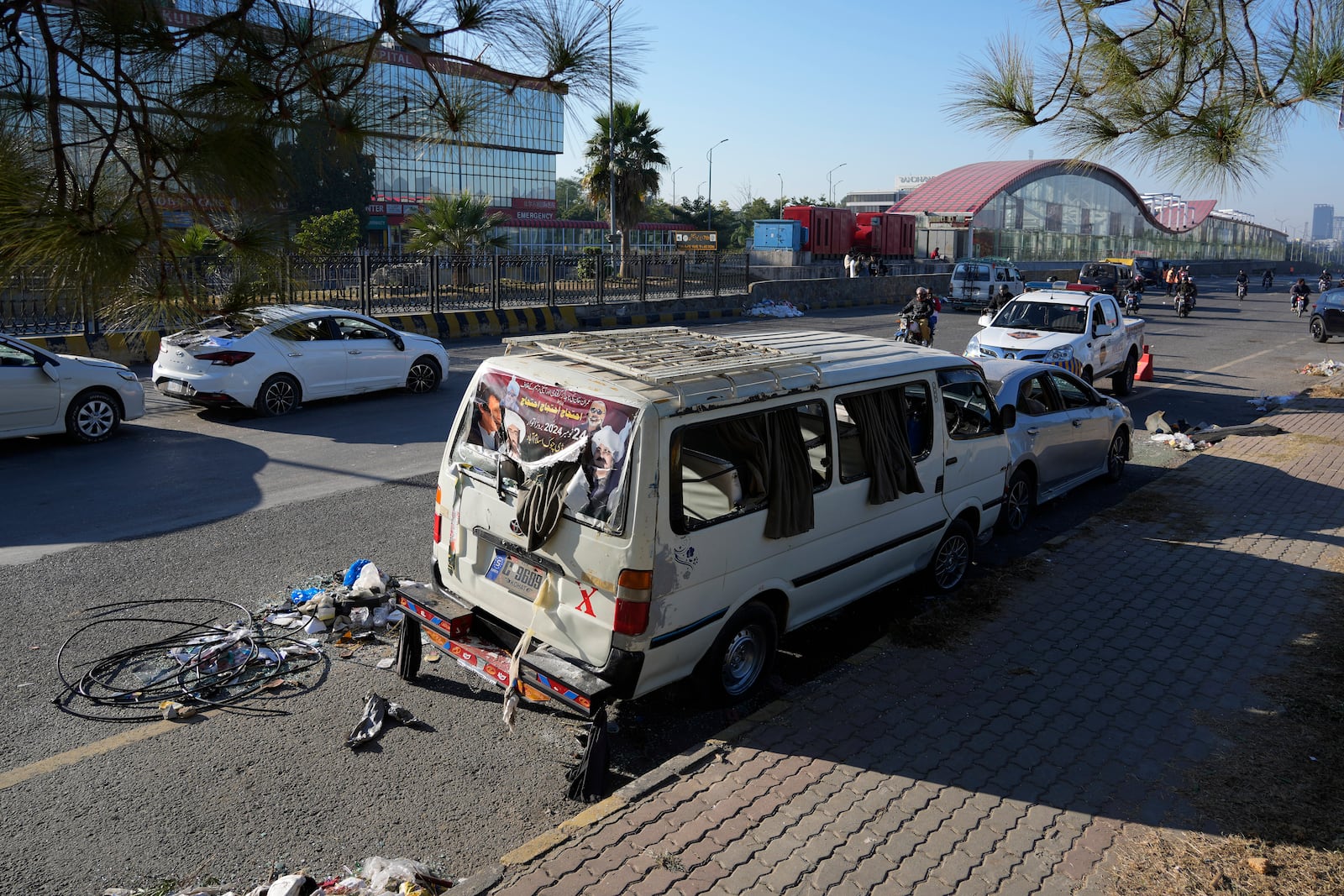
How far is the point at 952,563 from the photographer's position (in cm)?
736

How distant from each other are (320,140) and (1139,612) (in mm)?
6279

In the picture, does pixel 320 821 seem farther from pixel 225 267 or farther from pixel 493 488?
pixel 225 267

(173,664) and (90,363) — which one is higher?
(90,363)

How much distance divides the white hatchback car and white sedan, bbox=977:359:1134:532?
25.9ft

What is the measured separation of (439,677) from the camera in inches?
234

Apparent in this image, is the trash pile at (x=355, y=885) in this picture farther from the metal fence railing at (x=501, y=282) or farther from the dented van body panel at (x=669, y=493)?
the metal fence railing at (x=501, y=282)

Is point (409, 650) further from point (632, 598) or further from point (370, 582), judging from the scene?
point (632, 598)

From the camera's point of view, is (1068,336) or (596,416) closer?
(596,416)

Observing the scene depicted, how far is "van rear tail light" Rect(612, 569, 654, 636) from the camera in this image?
4664 mm

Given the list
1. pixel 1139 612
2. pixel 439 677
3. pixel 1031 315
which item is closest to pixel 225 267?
pixel 439 677

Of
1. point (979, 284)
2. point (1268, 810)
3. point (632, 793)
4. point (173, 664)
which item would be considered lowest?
point (1268, 810)

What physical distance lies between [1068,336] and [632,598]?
13.8 metres

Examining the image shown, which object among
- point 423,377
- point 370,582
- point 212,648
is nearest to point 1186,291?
point 423,377

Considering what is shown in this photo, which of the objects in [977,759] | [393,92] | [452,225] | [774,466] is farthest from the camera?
[452,225]
